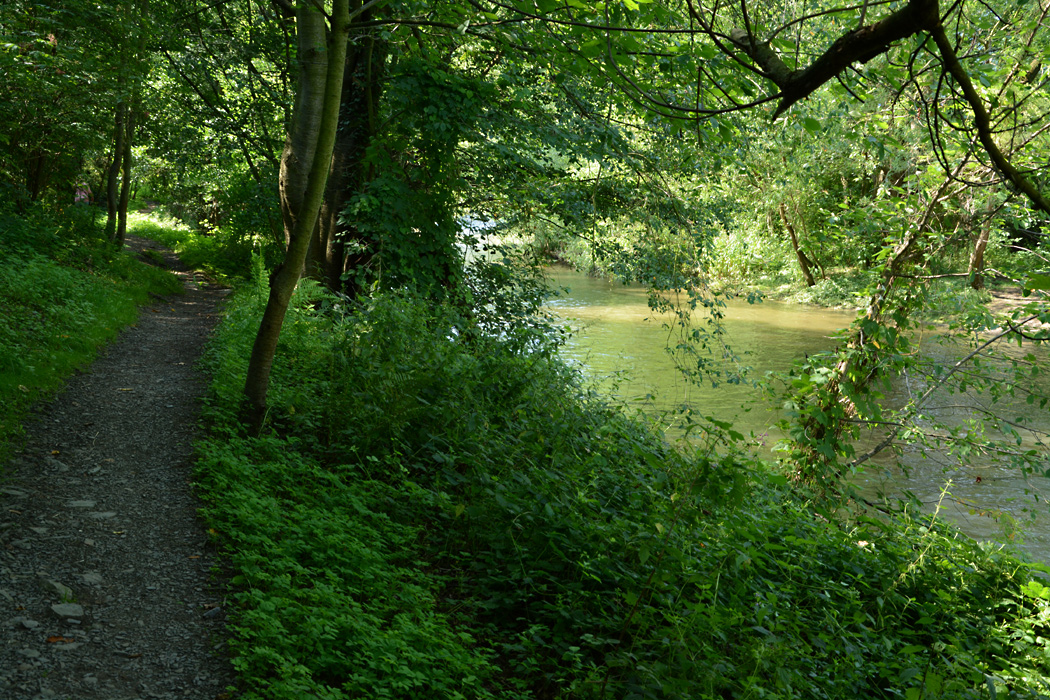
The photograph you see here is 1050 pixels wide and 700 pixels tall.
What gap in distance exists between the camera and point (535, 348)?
826 cm

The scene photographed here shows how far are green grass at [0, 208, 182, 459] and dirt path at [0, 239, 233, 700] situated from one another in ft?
0.96

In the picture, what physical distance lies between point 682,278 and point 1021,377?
3995 millimetres

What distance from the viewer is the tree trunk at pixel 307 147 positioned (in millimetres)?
5289

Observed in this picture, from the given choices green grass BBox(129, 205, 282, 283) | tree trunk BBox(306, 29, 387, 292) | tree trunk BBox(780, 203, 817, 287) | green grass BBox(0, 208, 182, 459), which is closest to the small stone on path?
green grass BBox(0, 208, 182, 459)

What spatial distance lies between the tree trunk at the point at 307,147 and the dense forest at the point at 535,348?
0.09 feet

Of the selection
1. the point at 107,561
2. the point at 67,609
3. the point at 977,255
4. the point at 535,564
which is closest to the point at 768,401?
the point at 977,255

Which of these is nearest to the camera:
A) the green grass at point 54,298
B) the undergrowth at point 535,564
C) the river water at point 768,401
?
the undergrowth at point 535,564

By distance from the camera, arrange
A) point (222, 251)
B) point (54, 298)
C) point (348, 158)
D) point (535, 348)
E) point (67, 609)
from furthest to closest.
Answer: point (222, 251), point (348, 158), point (54, 298), point (535, 348), point (67, 609)

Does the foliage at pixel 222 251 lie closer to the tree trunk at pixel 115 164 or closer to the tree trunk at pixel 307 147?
the tree trunk at pixel 115 164

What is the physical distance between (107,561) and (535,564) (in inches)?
96.9

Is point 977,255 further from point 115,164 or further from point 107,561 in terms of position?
point 115,164

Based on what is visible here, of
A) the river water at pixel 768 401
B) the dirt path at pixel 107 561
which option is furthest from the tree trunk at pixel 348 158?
the dirt path at pixel 107 561

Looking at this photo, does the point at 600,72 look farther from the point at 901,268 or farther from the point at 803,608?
the point at 901,268

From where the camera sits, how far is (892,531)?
6.21 m
